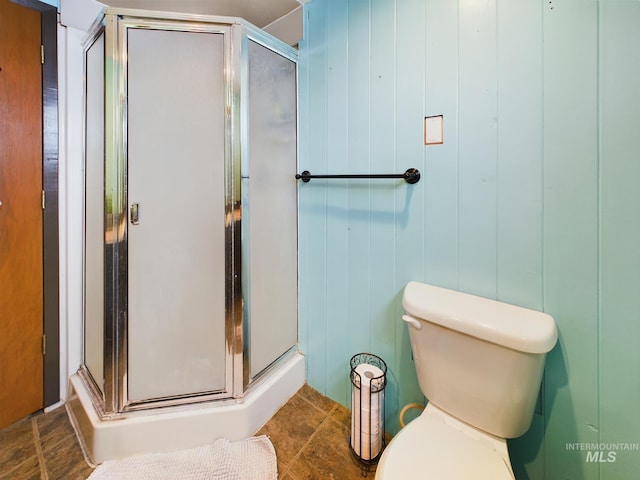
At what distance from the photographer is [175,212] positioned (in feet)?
3.73

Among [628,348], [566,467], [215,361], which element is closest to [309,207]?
[215,361]

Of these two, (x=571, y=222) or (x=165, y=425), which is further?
(x=165, y=425)

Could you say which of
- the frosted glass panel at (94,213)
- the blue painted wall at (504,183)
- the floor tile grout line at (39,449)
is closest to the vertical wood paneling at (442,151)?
the blue painted wall at (504,183)

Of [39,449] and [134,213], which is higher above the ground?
[134,213]

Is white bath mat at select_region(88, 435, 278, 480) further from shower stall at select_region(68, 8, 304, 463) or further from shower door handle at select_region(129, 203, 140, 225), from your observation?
shower door handle at select_region(129, 203, 140, 225)

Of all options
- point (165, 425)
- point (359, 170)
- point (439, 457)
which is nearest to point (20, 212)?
point (165, 425)

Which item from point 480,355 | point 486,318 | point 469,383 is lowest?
point 469,383

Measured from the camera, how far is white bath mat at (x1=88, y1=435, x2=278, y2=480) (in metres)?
1.04

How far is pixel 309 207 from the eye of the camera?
1457mm

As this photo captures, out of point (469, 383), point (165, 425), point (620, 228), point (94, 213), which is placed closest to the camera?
point (620, 228)

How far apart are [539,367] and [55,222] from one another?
2.10m

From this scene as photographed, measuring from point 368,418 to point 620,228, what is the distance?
1.07 metres

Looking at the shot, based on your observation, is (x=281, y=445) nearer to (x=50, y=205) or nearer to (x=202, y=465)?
(x=202, y=465)

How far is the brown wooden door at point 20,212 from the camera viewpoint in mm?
1188
